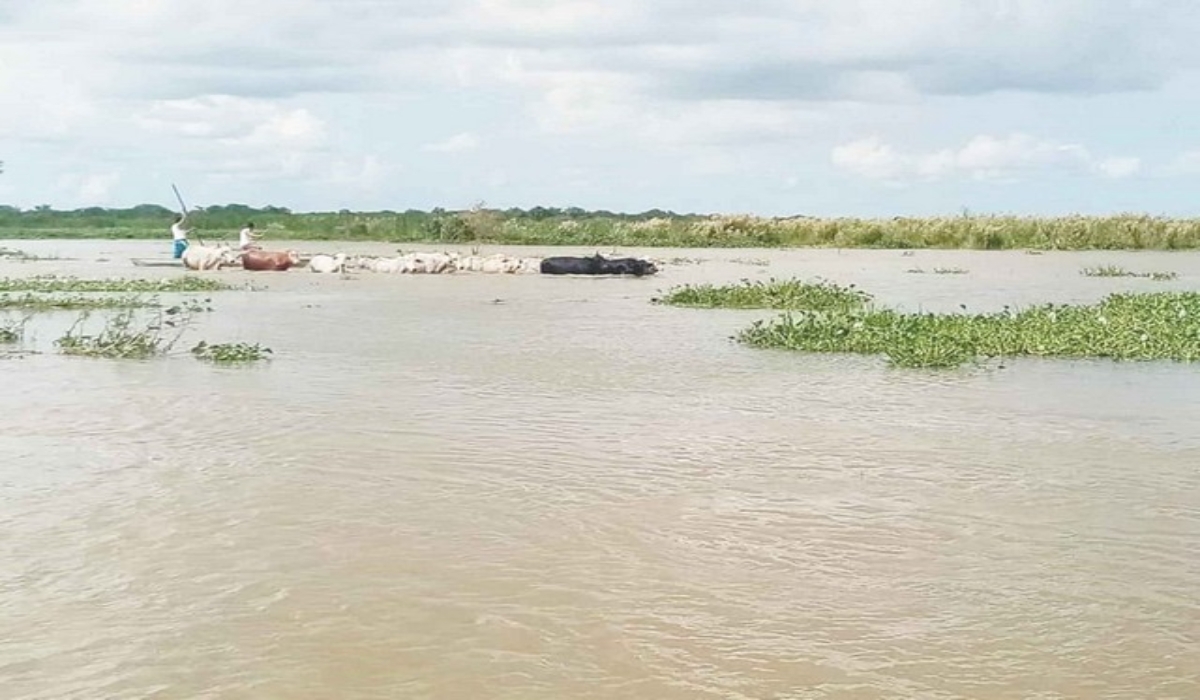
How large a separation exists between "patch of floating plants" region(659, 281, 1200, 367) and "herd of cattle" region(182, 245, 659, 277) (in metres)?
10.8

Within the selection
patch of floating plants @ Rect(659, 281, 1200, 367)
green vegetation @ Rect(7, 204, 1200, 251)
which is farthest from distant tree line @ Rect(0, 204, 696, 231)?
patch of floating plants @ Rect(659, 281, 1200, 367)

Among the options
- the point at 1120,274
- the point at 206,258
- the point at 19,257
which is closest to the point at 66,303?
the point at 206,258

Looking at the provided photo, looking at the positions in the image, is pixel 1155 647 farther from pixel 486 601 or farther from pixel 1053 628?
pixel 486 601

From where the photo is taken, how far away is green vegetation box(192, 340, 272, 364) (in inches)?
527

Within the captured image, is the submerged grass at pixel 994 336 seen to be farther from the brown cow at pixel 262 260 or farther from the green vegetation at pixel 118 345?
the brown cow at pixel 262 260

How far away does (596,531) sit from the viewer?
689cm

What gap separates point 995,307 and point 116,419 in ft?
50.7

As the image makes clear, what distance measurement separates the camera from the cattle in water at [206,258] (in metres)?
29.2

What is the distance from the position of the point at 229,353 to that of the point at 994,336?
8.43 metres

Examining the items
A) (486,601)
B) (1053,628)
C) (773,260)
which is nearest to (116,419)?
(486,601)

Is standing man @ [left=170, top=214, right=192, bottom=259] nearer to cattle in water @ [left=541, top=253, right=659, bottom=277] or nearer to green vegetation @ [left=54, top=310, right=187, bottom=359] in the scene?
cattle in water @ [left=541, top=253, right=659, bottom=277]

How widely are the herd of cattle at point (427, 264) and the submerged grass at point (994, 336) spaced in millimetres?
12089

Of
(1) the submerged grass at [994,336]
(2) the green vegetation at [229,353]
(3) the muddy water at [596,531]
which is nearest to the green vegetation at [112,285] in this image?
(2) the green vegetation at [229,353]

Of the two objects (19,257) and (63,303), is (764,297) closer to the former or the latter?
(63,303)
